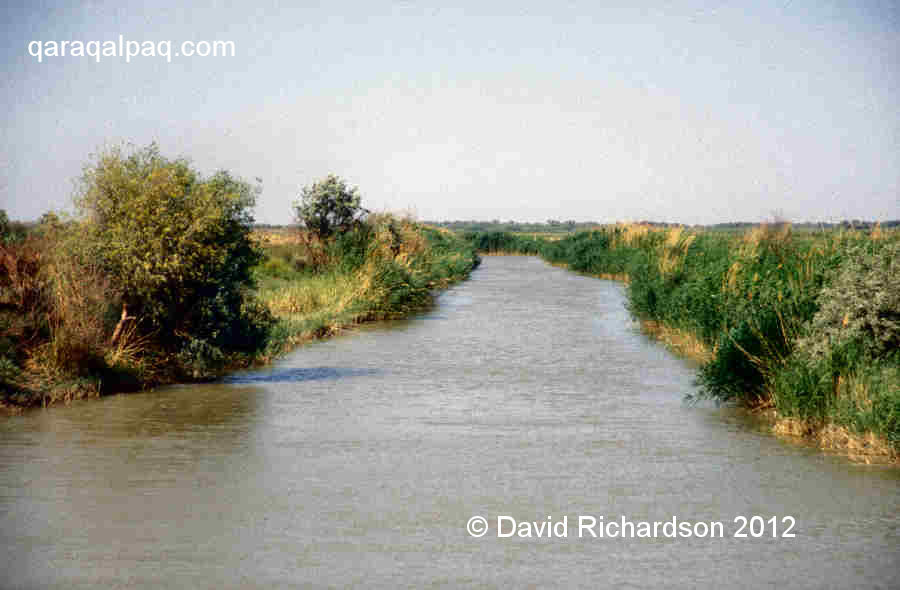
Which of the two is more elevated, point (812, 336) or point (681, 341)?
point (812, 336)

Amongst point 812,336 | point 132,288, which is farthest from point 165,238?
point 812,336

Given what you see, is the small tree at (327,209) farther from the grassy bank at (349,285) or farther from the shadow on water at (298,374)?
the shadow on water at (298,374)

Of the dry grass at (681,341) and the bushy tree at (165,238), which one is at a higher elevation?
the bushy tree at (165,238)

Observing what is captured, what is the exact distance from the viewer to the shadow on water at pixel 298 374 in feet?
49.2

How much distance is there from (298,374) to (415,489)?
7513 millimetres

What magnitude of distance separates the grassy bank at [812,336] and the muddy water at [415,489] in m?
0.51

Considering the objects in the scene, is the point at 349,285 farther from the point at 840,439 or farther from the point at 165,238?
the point at 840,439

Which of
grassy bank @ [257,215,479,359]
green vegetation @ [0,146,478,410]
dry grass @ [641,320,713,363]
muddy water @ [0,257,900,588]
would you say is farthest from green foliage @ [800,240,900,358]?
grassy bank @ [257,215,479,359]

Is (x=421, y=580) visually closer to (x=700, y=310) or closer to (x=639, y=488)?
(x=639, y=488)

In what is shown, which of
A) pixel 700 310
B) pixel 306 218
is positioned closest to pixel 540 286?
pixel 306 218

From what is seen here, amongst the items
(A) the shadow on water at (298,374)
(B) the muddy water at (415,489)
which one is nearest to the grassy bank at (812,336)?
(B) the muddy water at (415,489)

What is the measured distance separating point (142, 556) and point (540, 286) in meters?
36.7

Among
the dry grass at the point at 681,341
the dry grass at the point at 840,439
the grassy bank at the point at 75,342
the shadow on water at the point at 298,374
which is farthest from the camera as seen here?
the dry grass at the point at 681,341

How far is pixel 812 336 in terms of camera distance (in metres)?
11.2
